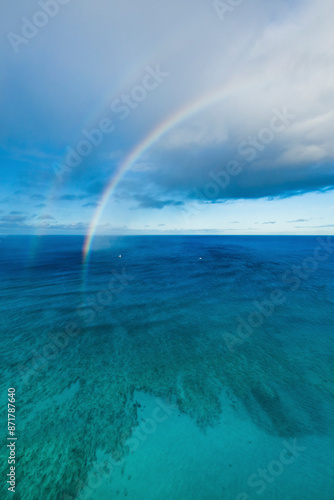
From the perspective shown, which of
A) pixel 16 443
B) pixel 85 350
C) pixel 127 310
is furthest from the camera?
pixel 127 310

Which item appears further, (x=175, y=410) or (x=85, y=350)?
(x=85, y=350)

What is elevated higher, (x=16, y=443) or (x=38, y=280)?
(x=38, y=280)

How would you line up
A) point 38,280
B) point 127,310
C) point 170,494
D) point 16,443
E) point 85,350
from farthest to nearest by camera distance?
1. point 38,280
2. point 127,310
3. point 85,350
4. point 16,443
5. point 170,494

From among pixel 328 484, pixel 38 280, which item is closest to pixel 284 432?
pixel 328 484

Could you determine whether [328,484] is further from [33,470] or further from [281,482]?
[33,470]

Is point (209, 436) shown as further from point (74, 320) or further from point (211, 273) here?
point (211, 273)

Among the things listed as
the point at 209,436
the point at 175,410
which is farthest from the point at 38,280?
the point at 209,436

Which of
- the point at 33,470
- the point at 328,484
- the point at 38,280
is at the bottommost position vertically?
the point at 328,484
